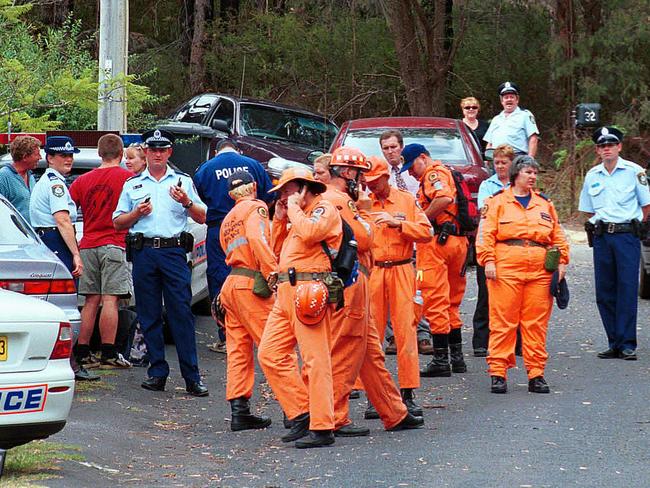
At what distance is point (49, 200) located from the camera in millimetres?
11062

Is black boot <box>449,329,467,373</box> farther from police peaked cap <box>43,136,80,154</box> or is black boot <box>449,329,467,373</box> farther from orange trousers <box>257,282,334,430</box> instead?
police peaked cap <box>43,136,80,154</box>

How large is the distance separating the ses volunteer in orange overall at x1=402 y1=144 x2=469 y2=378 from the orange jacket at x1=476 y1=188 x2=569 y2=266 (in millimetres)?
692

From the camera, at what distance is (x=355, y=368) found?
9.10 m

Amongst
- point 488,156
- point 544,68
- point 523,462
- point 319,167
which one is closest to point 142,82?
point 544,68

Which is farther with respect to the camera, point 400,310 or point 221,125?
point 221,125

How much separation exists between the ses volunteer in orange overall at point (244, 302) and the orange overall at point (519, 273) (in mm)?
2024

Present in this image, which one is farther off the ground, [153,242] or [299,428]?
[153,242]

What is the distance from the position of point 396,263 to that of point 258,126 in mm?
8925

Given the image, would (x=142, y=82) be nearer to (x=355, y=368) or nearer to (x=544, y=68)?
(x=544, y=68)

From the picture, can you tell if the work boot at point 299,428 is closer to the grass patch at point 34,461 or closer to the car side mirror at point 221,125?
the grass patch at point 34,461

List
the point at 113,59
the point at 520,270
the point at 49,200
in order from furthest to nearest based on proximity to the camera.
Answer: the point at 113,59, the point at 49,200, the point at 520,270

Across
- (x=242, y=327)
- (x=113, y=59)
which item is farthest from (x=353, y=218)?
(x=113, y=59)

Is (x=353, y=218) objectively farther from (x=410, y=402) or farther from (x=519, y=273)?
(x=519, y=273)

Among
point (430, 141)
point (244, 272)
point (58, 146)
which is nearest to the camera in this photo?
point (244, 272)
